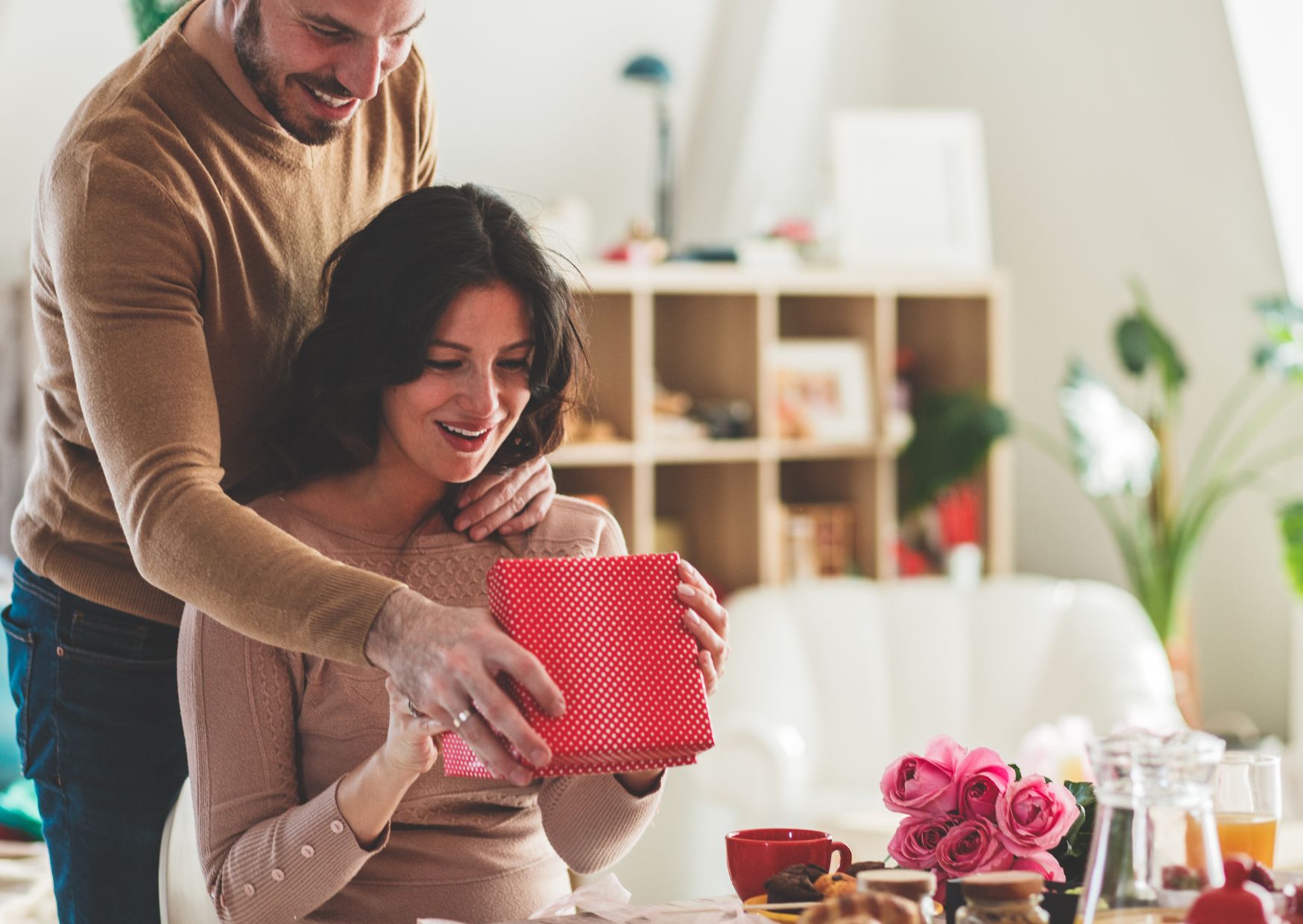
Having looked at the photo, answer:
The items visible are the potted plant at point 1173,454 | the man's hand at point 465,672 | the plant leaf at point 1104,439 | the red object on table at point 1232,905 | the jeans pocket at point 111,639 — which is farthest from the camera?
the plant leaf at point 1104,439

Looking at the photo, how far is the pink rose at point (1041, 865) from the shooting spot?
1.25 metres

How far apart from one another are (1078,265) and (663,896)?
223 centimetres

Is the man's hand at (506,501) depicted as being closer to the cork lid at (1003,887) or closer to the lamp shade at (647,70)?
the cork lid at (1003,887)

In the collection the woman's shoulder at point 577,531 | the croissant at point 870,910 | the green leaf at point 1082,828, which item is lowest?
the croissant at point 870,910

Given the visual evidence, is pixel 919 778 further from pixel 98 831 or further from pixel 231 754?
pixel 98 831

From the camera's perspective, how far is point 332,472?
1673 millimetres

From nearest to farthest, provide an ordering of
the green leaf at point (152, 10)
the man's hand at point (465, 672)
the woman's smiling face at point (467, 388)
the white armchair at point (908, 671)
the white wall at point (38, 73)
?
the man's hand at point (465, 672)
the woman's smiling face at point (467, 388)
the green leaf at point (152, 10)
the white wall at point (38, 73)
the white armchair at point (908, 671)

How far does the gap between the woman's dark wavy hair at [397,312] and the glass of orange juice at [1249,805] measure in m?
0.76

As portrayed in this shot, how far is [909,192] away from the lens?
426cm

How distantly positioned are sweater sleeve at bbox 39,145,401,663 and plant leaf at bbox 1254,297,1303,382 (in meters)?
2.90

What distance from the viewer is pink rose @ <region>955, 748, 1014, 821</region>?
4.21ft

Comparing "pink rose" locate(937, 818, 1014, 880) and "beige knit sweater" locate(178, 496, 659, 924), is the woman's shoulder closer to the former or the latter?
"beige knit sweater" locate(178, 496, 659, 924)

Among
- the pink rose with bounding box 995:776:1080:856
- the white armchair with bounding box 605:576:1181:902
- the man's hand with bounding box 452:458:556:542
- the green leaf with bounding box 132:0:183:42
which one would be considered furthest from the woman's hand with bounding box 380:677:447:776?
the white armchair with bounding box 605:576:1181:902

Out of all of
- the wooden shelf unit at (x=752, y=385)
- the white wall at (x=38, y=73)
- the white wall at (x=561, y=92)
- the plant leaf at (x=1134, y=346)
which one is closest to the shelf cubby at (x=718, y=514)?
the wooden shelf unit at (x=752, y=385)
